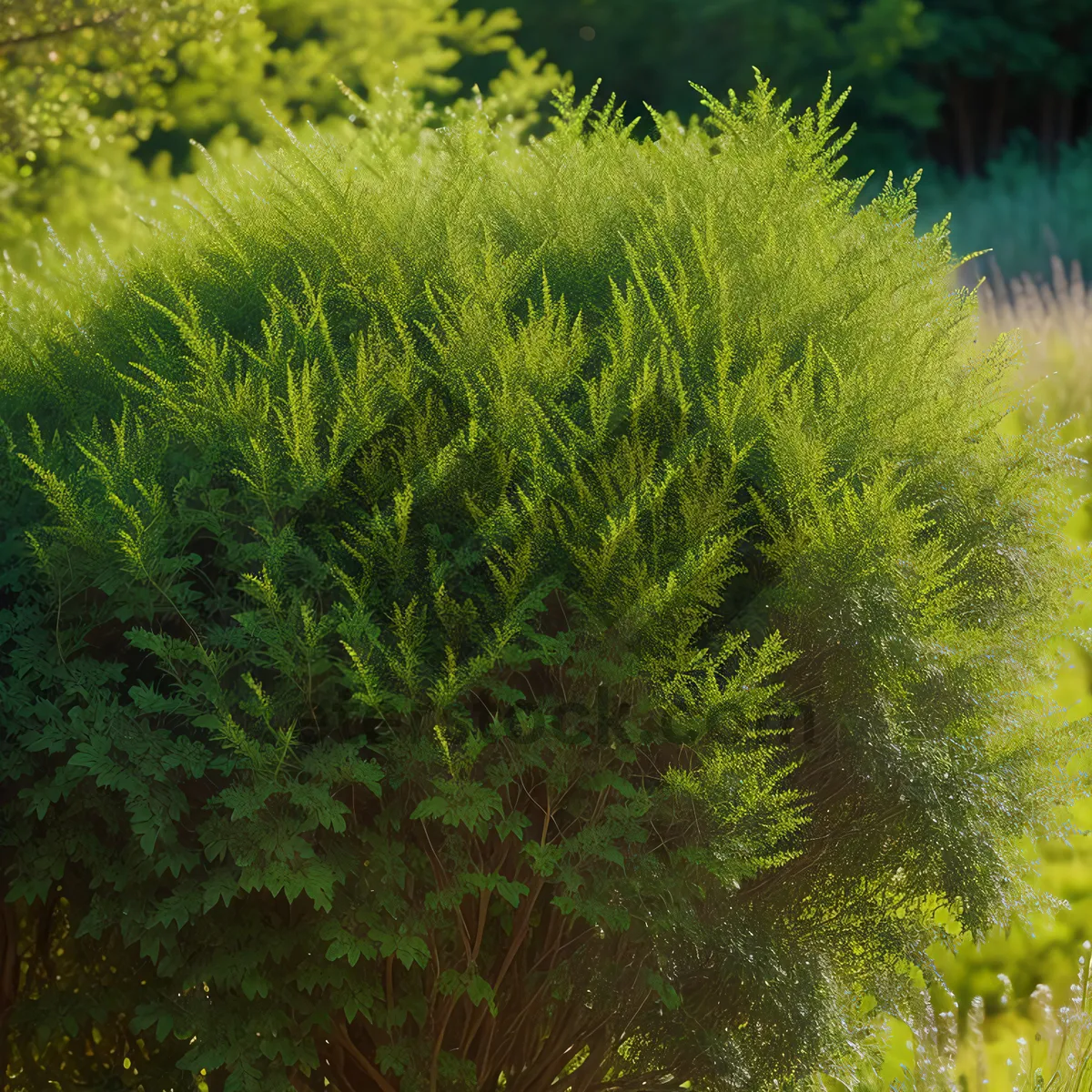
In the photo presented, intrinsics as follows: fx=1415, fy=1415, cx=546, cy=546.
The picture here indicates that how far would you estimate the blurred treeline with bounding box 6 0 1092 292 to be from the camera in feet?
38.6

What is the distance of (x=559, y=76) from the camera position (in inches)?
634

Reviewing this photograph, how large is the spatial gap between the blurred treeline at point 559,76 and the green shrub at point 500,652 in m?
4.09

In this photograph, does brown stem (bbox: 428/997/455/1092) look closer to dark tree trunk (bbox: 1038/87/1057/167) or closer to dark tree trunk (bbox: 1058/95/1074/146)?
dark tree trunk (bbox: 1038/87/1057/167)

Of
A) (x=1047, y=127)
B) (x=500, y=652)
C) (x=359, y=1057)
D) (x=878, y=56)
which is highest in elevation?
(x=500, y=652)

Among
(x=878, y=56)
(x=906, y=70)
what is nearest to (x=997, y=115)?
(x=906, y=70)

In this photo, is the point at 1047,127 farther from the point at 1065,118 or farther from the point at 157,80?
the point at 157,80

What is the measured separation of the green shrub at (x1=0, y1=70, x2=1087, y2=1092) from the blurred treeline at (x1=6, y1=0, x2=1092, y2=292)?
161 inches

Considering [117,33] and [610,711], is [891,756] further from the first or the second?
[117,33]

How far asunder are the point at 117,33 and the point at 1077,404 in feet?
27.4

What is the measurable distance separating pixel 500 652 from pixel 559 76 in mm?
13874

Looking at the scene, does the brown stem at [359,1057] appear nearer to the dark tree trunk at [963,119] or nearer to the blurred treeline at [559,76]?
the blurred treeline at [559,76]

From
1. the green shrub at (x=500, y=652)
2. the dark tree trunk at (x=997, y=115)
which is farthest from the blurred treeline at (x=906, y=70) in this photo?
the green shrub at (x=500, y=652)

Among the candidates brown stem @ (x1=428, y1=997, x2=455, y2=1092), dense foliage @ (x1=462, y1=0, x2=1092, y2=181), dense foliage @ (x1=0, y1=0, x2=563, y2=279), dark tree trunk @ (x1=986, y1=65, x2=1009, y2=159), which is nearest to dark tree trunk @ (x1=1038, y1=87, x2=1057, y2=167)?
dense foliage @ (x1=462, y1=0, x2=1092, y2=181)

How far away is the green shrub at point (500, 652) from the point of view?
3482 mm
